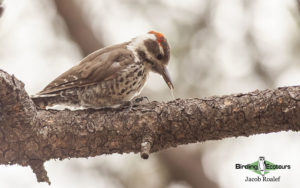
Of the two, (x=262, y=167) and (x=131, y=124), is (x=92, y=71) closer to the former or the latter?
(x=131, y=124)

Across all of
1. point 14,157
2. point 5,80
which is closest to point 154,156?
point 14,157

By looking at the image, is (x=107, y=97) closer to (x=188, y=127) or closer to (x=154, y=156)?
(x=188, y=127)

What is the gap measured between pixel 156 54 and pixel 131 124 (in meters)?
1.30

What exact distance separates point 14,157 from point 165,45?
2.04 m

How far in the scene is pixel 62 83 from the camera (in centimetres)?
416

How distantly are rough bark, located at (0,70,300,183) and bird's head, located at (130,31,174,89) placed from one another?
3.10 feet

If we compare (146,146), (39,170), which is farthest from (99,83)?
(146,146)

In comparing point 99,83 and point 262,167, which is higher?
point 99,83

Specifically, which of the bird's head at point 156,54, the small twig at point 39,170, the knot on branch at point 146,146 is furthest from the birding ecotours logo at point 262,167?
the small twig at point 39,170

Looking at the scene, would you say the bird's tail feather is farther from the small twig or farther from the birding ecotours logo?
the birding ecotours logo

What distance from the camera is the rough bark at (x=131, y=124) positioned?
3221 millimetres

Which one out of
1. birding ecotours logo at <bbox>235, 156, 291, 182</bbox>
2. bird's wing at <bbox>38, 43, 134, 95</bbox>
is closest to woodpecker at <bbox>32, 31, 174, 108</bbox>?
bird's wing at <bbox>38, 43, 134, 95</bbox>

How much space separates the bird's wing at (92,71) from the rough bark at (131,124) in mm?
538

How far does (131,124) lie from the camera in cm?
350
